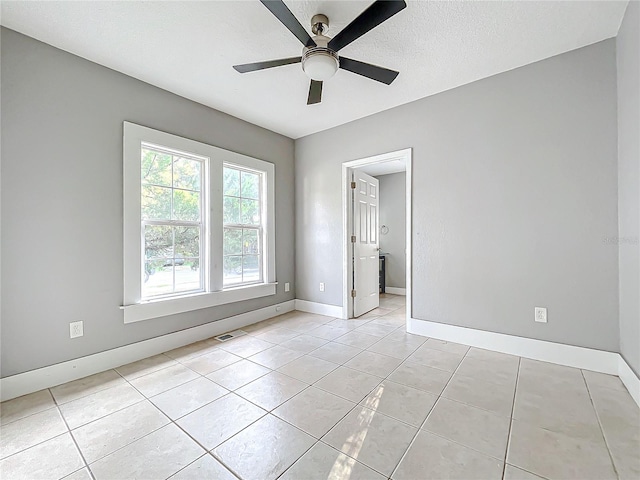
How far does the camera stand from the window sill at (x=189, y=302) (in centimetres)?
264

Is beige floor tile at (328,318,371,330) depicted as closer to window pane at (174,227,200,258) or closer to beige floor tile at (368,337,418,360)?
beige floor tile at (368,337,418,360)

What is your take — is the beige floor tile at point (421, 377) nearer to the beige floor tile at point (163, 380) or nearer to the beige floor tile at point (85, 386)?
the beige floor tile at point (163, 380)

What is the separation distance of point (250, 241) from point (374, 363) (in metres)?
2.26

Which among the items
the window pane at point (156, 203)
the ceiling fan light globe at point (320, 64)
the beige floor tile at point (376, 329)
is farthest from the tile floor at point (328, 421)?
the ceiling fan light globe at point (320, 64)

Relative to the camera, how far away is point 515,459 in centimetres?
140

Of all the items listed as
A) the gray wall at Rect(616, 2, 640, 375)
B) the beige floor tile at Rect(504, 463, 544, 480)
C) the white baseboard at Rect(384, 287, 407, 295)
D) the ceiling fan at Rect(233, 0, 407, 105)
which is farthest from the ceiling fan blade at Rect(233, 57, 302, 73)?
the white baseboard at Rect(384, 287, 407, 295)

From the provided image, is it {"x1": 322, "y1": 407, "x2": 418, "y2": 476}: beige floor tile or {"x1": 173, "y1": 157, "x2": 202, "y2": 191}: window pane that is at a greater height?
{"x1": 173, "y1": 157, "x2": 202, "y2": 191}: window pane

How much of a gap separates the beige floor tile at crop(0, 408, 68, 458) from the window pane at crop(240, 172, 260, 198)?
2.71 m

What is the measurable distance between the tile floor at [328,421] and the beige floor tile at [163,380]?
2 centimetres

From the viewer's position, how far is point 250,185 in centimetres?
388

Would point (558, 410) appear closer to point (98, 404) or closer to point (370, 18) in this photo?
point (370, 18)

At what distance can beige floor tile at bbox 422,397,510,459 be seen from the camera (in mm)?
1497

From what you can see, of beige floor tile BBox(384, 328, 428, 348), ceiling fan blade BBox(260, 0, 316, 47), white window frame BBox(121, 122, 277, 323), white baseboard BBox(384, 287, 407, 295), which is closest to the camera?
ceiling fan blade BBox(260, 0, 316, 47)

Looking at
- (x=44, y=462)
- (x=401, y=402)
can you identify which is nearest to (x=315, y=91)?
(x=401, y=402)
